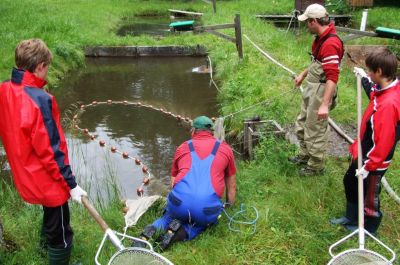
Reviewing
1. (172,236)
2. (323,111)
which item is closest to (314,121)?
(323,111)

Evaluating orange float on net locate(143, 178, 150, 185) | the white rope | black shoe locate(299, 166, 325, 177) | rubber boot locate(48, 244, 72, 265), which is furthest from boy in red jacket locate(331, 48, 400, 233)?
orange float on net locate(143, 178, 150, 185)

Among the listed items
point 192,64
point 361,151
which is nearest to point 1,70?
point 192,64

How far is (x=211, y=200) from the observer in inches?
157

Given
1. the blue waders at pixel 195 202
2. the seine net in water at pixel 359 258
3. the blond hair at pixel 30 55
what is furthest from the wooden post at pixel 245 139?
the blond hair at pixel 30 55

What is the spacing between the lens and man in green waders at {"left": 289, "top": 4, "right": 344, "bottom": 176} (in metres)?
4.42

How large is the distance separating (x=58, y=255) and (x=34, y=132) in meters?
1.08

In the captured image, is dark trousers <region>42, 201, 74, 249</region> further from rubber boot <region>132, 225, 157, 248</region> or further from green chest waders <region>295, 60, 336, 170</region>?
green chest waders <region>295, 60, 336, 170</region>

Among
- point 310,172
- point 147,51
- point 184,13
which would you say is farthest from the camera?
point 184,13

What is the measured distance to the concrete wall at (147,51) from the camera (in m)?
13.6

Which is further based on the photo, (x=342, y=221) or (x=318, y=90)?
(x=318, y=90)

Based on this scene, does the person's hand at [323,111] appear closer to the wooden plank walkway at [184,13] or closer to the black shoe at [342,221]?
the black shoe at [342,221]

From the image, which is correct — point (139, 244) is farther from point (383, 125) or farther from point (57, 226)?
point (383, 125)

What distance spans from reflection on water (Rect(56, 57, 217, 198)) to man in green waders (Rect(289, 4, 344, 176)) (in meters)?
2.03

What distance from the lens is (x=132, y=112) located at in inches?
356
